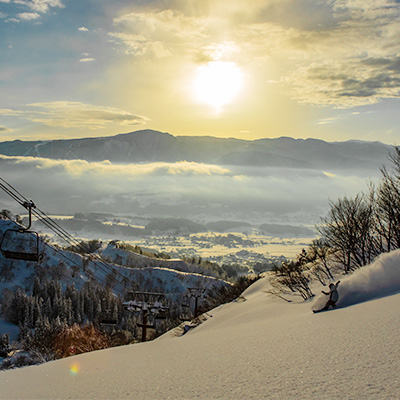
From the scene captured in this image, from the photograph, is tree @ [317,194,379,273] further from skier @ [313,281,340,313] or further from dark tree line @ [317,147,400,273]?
skier @ [313,281,340,313]

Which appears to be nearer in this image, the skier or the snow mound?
the skier

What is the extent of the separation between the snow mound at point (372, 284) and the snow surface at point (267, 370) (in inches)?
68.6

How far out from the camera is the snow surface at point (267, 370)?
5.03 meters

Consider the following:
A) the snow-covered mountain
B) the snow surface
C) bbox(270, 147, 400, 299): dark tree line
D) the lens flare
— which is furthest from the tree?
the snow-covered mountain

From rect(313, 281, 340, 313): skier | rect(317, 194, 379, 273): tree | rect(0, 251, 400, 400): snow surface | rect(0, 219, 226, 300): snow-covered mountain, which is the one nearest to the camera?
rect(0, 251, 400, 400): snow surface

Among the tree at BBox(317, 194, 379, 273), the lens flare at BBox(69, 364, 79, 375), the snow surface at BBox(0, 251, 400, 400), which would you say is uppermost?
the tree at BBox(317, 194, 379, 273)

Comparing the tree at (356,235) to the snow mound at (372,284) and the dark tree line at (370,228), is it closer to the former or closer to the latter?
the dark tree line at (370,228)

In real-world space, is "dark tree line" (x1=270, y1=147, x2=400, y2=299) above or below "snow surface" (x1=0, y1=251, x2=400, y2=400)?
above

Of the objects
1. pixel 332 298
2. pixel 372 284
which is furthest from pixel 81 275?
pixel 372 284

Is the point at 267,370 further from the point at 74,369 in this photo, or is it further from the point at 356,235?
the point at 356,235

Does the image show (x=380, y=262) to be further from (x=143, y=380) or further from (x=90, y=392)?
(x=90, y=392)

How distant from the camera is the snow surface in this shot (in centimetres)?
503

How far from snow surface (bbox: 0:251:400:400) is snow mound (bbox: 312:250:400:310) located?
5.72 feet

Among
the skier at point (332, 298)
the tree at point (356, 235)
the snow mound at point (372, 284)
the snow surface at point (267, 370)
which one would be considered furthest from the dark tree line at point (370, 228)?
the snow surface at point (267, 370)
